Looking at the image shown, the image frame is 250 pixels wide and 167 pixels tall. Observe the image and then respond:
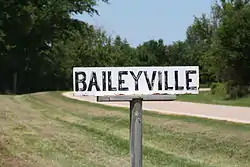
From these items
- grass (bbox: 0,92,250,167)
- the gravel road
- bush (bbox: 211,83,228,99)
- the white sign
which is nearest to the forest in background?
bush (bbox: 211,83,228,99)

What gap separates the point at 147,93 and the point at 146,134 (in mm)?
9793

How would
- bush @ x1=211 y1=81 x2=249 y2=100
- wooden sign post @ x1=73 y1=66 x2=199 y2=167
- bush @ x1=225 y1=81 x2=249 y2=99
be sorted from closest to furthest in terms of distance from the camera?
wooden sign post @ x1=73 y1=66 x2=199 y2=167, bush @ x1=225 y1=81 x2=249 y2=99, bush @ x1=211 y1=81 x2=249 y2=100

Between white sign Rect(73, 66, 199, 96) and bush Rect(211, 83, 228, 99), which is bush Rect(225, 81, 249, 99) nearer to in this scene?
bush Rect(211, 83, 228, 99)

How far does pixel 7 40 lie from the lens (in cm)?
5184

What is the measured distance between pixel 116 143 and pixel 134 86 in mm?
7804

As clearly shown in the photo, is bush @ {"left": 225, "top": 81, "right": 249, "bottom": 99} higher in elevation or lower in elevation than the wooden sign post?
lower

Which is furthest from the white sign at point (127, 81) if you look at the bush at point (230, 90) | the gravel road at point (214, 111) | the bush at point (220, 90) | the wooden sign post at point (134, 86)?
the bush at point (220, 90)

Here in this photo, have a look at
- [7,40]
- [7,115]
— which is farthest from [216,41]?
[7,40]

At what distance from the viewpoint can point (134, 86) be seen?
506 centimetres

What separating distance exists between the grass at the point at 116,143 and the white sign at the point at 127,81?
14.2 feet

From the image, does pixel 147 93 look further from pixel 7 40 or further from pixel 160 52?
pixel 160 52

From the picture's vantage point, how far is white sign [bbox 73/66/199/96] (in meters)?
5.05

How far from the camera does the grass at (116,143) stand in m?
10.1

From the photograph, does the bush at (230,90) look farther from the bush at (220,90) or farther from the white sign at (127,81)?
the white sign at (127,81)
